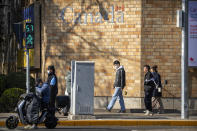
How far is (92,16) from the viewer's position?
2100 centimetres

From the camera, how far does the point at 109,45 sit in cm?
2080

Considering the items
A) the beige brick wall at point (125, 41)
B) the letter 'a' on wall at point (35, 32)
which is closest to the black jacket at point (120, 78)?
the beige brick wall at point (125, 41)

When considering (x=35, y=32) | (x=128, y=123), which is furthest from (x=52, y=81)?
(x=35, y=32)

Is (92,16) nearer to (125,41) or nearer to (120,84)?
(125,41)

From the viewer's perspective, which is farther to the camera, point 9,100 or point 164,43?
point 164,43

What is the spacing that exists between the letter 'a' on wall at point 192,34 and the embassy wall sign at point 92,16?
2538mm

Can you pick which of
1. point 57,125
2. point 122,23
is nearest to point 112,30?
point 122,23

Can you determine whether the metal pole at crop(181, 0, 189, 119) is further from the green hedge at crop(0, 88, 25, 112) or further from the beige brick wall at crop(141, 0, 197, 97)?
the green hedge at crop(0, 88, 25, 112)

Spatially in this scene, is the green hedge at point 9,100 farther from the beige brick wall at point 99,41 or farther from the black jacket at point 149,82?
the black jacket at point 149,82

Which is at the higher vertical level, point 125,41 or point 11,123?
point 125,41

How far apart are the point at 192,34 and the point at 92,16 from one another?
3.81m

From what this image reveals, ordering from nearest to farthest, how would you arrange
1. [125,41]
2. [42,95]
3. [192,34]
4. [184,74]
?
[42,95] → [184,74] → [192,34] → [125,41]

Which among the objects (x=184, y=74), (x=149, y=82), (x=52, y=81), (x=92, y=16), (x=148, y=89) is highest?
(x=92, y=16)

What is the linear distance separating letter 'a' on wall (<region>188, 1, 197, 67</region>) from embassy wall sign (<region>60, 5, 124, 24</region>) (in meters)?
2.54
